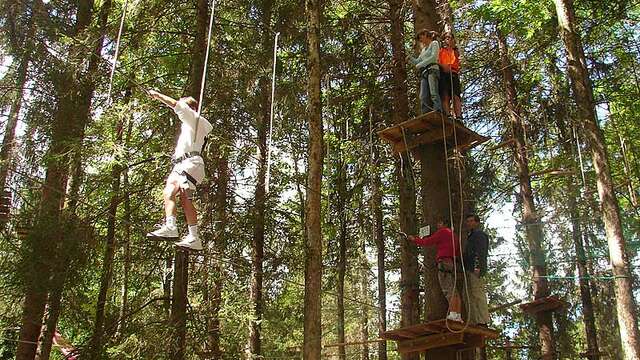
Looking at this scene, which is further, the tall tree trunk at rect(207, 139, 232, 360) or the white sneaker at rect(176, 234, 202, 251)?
the tall tree trunk at rect(207, 139, 232, 360)

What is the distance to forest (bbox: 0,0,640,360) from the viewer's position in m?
6.90

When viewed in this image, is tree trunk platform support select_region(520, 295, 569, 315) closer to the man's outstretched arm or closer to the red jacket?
the red jacket

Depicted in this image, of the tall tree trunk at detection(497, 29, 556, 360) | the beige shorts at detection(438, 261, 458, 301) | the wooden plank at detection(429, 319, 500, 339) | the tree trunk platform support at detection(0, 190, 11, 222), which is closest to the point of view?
the wooden plank at detection(429, 319, 500, 339)

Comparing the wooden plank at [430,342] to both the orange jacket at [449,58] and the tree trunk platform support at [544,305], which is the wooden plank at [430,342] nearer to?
the orange jacket at [449,58]

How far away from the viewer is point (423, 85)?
6.77 metres

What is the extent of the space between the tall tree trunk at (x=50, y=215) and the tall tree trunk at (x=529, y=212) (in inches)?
316

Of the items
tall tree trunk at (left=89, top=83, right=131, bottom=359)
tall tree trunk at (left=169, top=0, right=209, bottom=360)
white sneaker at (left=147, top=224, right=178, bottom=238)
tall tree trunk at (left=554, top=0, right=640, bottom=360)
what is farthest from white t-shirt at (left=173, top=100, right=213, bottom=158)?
tall tree trunk at (left=554, top=0, right=640, bottom=360)

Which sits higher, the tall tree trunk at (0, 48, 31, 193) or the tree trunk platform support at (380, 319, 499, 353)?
the tall tree trunk at (0, 48, 31, 193)

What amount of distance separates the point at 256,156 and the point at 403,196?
287cm

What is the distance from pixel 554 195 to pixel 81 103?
12762 mm

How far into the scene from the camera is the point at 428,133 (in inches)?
259

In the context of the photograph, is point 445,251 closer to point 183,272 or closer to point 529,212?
point 183,272

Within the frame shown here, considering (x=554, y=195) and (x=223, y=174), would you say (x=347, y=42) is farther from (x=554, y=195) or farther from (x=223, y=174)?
(x=554, y=195)

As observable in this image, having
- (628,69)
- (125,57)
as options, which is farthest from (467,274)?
(628,69)
